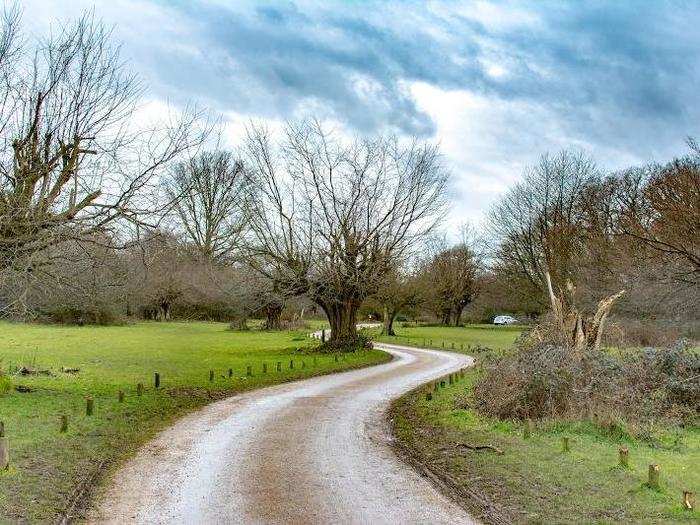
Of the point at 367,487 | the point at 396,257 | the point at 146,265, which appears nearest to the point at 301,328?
the point at 396,257

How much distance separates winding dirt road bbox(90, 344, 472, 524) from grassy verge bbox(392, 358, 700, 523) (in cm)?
58

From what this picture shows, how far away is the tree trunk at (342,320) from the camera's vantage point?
33.6 meters

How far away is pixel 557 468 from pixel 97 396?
37.8ft

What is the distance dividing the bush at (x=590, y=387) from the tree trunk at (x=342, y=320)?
58.4 feet

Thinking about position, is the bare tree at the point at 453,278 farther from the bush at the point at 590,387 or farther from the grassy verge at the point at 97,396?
the bush at the point at 590,387

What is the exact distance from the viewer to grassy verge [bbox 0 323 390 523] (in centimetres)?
884

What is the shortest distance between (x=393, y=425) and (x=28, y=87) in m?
10.8

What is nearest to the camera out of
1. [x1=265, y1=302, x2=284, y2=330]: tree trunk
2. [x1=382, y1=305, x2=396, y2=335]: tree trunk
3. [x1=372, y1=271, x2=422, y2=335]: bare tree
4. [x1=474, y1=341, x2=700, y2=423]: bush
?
[x1=474, y1=341, x2=700, y2=423]: bush

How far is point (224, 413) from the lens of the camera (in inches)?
596

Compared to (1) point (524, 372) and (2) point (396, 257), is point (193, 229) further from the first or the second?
(1) point (524, 372)

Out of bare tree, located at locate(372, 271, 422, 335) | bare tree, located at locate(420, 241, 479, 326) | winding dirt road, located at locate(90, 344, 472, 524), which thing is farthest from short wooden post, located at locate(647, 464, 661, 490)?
bare tree, located at locate(420, 241, 479, 326)

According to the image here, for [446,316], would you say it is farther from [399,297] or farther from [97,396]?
[97,396]

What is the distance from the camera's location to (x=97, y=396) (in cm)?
1636

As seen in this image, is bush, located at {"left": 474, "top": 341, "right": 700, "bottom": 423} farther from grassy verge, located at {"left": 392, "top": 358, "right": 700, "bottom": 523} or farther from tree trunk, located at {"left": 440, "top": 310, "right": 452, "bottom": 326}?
tree trunk, located at {"left": 440, "top": 310, "right": 452, "bottom": 326}
